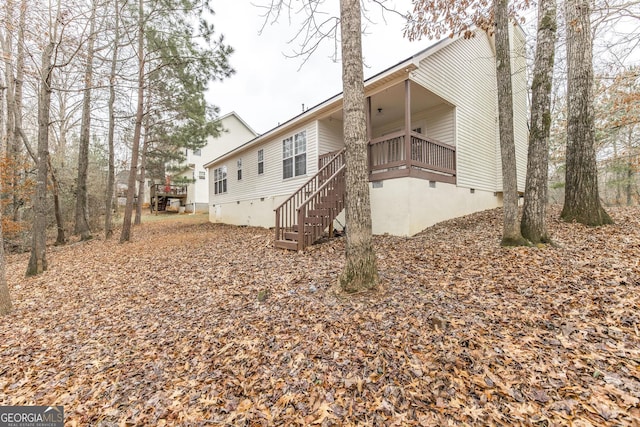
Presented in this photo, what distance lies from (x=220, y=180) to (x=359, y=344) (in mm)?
16083

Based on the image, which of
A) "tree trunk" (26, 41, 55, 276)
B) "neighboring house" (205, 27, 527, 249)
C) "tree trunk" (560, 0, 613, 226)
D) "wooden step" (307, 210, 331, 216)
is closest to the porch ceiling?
"neighboring house" (205, 27, 527, 249)

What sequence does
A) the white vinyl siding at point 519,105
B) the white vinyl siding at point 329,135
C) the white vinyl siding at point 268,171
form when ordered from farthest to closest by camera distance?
the white vinyl siding at point 519,105
the white vinyl siding at point 268,171
the white vinyl siding at point 329,135

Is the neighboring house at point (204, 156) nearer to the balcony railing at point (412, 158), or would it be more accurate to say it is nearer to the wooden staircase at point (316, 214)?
the balcony railing at point (412, 158)

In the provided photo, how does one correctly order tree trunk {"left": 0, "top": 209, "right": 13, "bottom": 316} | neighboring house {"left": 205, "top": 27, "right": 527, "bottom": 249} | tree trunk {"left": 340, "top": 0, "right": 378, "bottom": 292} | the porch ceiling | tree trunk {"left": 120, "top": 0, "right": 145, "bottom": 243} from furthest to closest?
tree trunk {"left": 120, "top": 0, "right": 145, "bottom": 243}
the porch ceiling
neighboring house {"left": 205, "top": 27, "right": 527, "bottom": 249}
tree trunk {"left": 0, "top": 209, "right": 13, "bottom": 316}
tree trunk {"left": 340, "top": 0, "right": 378, "bottom": 292}

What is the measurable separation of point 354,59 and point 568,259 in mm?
4384

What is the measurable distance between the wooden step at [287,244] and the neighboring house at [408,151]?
0.03m

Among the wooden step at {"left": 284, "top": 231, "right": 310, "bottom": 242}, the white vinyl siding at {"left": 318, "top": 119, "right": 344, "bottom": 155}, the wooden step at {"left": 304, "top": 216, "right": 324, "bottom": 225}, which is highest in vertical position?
the white vinyl siding at {"left": 318, "top": 119, "right": 344, "bottom": 155}

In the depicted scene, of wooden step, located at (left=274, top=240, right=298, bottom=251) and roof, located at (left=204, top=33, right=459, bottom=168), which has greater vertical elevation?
roof, located at (left=204, top=33, right=459, bottom=168)

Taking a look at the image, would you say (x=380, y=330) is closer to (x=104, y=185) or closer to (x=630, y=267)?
(x=630, y=267)

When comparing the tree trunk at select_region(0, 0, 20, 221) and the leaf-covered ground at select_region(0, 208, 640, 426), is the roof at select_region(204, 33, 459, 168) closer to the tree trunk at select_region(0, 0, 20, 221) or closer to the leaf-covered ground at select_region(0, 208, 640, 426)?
the leaf-covered ground at select_region(0, 208, 640, 426)

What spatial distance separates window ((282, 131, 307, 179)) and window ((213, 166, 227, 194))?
6.47 meters

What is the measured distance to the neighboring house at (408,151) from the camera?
7.09m

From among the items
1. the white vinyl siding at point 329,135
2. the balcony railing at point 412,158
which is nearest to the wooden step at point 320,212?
the balcony railing at point 412,158

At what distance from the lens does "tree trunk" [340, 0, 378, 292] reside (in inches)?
145
